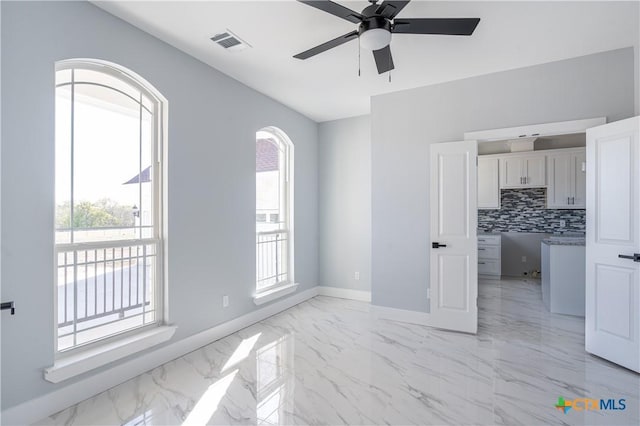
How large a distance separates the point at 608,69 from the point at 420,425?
146 inches

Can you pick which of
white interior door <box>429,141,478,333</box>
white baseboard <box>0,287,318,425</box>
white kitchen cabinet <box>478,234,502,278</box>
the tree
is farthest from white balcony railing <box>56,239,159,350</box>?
white kitchen cabinet <box>478,234,502,278</box>

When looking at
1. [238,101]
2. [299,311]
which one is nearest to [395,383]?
[299,311]

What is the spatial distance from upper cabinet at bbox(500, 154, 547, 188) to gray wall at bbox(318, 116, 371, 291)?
3503 mm

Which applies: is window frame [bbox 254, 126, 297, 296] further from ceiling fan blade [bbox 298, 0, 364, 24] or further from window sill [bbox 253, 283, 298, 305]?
ceiling fan blade [bbox 298, 0, 364, 24]

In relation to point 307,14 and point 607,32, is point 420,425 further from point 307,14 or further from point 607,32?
point 607,32

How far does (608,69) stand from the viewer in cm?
306

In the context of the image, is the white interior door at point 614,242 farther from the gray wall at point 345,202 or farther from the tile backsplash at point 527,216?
the tile backsplash at point 527,216

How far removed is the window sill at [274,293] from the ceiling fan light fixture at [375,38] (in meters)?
3.06

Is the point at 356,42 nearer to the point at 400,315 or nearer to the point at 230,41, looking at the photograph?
the point at 230,41

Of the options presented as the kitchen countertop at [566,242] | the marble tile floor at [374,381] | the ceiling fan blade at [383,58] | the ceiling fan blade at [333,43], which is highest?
the ceiling fan blade at [383,58]

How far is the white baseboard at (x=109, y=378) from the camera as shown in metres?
1.97

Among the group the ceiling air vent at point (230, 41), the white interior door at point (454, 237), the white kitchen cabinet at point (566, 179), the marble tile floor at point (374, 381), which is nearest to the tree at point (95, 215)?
the marble tile floor at point (374, 381)

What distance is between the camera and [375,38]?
2.13 m

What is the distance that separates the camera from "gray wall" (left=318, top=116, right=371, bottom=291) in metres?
4.95
